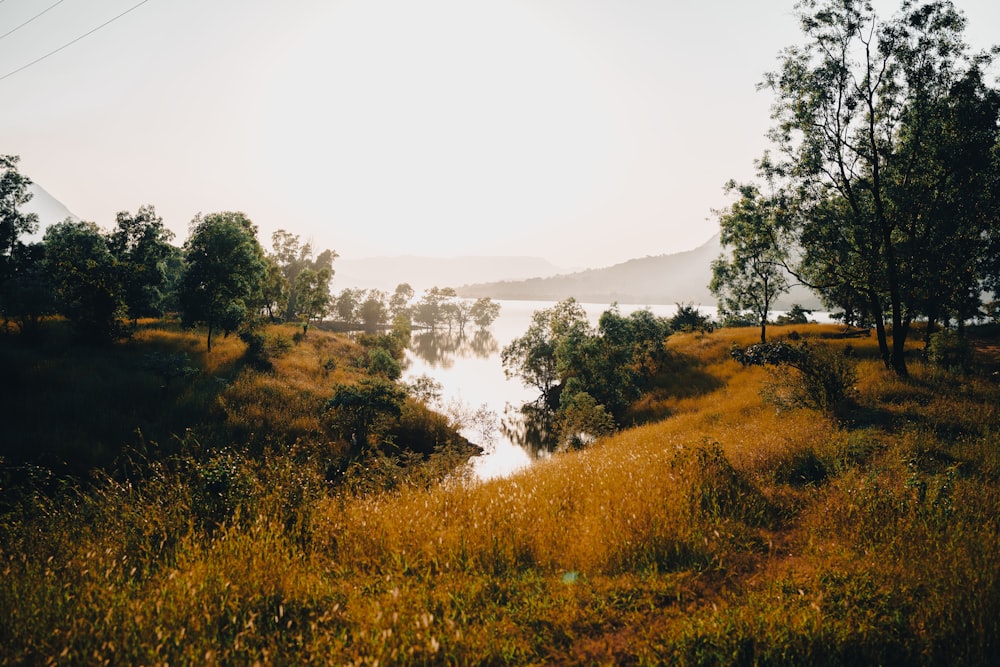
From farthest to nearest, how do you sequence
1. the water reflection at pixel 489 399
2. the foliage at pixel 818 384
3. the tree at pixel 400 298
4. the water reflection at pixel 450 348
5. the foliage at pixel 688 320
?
the tree at pixel 400 298
the water reflection at pixel 450 348
the foliage at pixel 688 320
the water reflection at pixel 489 399
the foliage at pixel 818 384

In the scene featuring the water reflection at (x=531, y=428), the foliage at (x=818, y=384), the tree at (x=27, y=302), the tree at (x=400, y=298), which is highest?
the tree at (x=400, y=298)

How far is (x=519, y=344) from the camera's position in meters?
→ 44.8

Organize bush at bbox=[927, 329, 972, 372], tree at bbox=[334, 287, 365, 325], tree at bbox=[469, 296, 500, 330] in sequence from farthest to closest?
tree at bbox=[469, 296, 500, 330]
tree at bbox=[334, 287, 365, 325]
bush at bbox=[927, 329, 972, 372]

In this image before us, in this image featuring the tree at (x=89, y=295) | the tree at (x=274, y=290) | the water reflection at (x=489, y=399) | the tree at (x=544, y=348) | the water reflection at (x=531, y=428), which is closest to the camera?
the tree at (x=89, y=295)

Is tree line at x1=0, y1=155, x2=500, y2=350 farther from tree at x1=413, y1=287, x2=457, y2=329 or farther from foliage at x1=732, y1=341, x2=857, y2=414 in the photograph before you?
tree at x1=413, y1=287, x2=457, y2=329

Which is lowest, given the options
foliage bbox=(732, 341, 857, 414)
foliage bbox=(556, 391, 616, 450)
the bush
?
foliage bbox=(556, 391, 616, 450)

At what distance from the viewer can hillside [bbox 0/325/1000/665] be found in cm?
354

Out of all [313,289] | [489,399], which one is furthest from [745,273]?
[313,289]

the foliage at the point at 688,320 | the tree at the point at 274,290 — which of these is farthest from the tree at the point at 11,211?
the foliage at the point at 688,320

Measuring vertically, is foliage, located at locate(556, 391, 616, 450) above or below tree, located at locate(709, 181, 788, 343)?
below

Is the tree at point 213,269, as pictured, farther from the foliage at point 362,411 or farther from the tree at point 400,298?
the tree at point 400,298

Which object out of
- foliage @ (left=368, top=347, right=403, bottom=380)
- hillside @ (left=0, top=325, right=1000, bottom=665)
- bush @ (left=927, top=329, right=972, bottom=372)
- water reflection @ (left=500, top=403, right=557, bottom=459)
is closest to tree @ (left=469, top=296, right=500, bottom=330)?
water reflection @ (left=500, top=403, right=557, bottom=459)

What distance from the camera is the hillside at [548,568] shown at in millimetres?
3539

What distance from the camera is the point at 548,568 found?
16.6 ft
